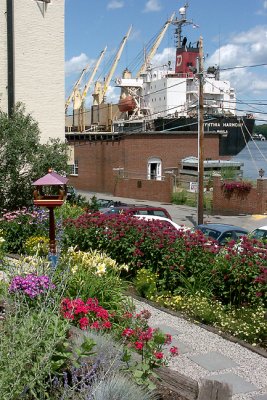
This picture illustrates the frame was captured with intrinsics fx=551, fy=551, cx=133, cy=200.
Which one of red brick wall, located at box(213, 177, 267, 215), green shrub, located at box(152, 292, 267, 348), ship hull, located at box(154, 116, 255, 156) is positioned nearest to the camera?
green shrub, located at box(152, 292, 267, 348)

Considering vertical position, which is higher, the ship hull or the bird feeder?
the ship hull

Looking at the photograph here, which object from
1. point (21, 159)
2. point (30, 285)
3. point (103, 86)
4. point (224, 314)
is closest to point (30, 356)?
point (30, 285)

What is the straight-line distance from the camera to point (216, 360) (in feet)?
22.3

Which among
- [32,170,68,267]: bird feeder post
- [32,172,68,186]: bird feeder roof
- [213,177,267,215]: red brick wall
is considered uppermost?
[32,172,68,186]: bird feeder roof

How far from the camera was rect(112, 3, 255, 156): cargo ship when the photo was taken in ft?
163

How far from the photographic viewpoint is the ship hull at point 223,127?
4922cm

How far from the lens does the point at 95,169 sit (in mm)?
47250

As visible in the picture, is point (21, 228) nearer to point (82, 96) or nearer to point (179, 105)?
point (179, 105)

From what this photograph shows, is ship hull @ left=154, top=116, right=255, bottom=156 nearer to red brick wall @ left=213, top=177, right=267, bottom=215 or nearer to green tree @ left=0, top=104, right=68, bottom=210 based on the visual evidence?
red brick wall @ left=213, top=177, right=267, bottom=215

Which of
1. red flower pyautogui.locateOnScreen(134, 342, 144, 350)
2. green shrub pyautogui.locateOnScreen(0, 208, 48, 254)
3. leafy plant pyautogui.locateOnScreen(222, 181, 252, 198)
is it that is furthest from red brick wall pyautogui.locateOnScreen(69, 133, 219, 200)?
red flower pyautogui.locateOnScreen(134, 342, 144, 350)

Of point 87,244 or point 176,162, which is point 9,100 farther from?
point 176,162

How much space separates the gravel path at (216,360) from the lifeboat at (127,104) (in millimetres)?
52338

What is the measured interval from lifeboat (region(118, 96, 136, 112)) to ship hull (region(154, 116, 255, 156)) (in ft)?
30.9

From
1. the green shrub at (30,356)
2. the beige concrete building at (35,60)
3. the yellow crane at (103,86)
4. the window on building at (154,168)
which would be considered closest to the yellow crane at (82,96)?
the yellow crane at (103,86)
